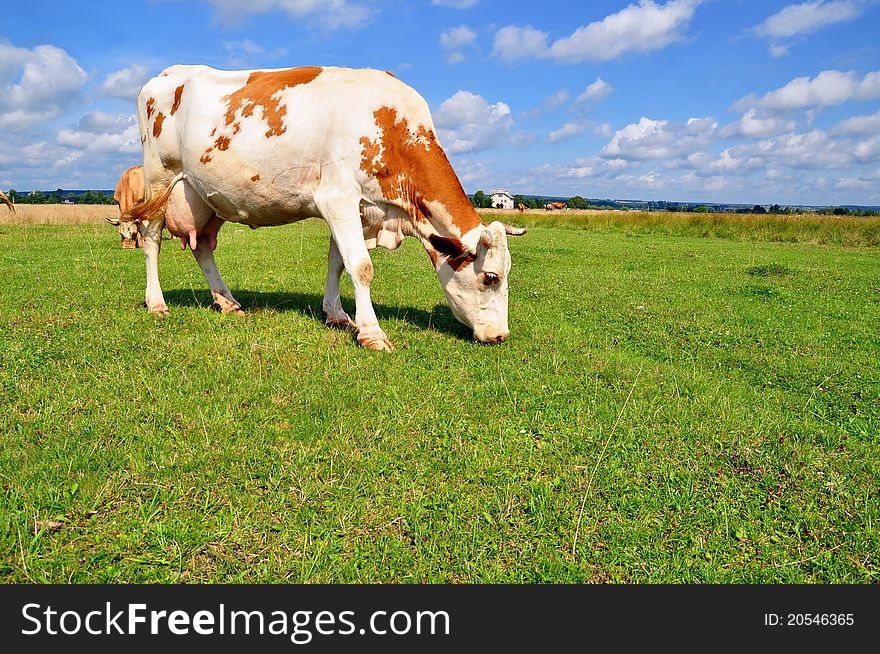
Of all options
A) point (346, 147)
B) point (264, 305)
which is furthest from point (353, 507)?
point (264, 305)

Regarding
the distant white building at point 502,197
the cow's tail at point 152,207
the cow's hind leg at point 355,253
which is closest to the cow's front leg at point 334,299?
the cow's hind leg at point 355,253

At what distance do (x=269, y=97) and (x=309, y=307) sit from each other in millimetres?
2796

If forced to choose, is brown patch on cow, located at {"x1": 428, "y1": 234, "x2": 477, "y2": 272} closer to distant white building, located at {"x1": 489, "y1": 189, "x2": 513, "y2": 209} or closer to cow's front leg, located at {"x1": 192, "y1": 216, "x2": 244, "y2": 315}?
cow's front leg, located at {"x1": 192, "y1": 216, "x2": 244, "y2": 315}

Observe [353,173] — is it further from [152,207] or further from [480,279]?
[152,207]

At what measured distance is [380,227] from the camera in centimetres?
671

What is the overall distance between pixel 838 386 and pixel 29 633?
6237 mm

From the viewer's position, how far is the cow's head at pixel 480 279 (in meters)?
6.27

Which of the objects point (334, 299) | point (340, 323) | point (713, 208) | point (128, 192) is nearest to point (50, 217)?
point (128, 192)

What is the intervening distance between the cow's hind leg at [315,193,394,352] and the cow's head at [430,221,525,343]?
0.82 meters

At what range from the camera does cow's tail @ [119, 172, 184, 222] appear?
24.5 feet

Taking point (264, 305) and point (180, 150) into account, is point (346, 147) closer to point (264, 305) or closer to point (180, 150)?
point (180, 150)

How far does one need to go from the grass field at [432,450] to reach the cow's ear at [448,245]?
1.00 m

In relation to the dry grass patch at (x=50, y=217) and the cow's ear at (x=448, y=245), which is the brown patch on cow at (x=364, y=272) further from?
the dry grass patch at (x=50, y=217)

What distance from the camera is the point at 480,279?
6.36 metres
